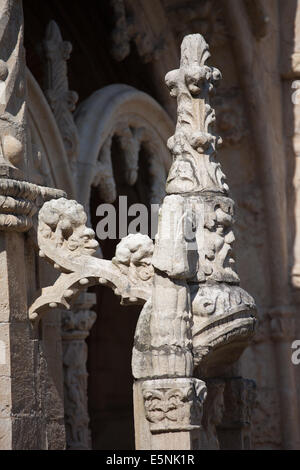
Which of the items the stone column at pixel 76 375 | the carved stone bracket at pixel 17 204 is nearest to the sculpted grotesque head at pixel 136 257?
the carved stone bracket at pixel 17 204

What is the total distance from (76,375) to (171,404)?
2147 mm

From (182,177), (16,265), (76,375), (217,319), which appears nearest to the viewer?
(217,319)

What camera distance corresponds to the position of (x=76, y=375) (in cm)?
598

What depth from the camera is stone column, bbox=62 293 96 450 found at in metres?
5.94

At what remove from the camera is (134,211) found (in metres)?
7.40

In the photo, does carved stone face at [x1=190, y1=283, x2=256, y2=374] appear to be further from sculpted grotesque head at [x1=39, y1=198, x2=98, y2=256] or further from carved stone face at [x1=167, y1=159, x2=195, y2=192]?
sculpted grotesque head at [x1=39, y1=198, x2=98, y2=256]

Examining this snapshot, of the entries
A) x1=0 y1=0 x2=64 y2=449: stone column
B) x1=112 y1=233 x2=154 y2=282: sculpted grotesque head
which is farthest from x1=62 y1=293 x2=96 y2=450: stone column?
x1=112 y1=233 x2=154 y2=282: sculpted grotesque head

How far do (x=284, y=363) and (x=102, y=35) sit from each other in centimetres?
256

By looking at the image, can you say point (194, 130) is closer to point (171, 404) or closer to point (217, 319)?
point (217, 319)

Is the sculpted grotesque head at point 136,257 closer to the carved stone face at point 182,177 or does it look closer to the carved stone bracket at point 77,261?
the carved stone bracket at point 77,261

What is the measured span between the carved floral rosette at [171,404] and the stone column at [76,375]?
2.04m

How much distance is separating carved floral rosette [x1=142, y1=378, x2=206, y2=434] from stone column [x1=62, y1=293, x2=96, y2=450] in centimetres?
204

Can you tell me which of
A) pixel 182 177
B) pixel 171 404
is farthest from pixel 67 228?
pixel 171 404

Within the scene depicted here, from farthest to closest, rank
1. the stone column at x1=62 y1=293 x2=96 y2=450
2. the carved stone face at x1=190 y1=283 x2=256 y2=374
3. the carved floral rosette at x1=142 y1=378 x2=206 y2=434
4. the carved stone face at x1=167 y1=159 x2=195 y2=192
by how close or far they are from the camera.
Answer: the stone column at x1=62 y1=293 x2=96 y2=450, the carved stone face at x1=167 y1=159 x2=195 y2=192, the carved stone face at x1=190 y1=283 x2=256 y2=374, the carved floral rosette at x1=142 y1=378 x2=206 y2=434
